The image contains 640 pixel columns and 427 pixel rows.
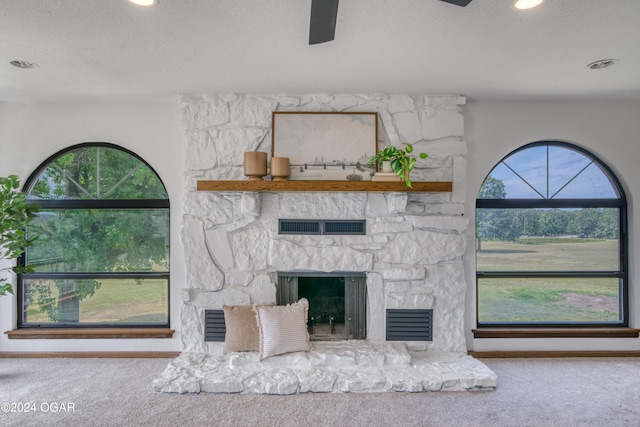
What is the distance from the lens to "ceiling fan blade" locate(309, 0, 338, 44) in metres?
1.41

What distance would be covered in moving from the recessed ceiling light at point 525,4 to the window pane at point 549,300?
7.57ft

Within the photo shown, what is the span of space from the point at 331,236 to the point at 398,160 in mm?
843

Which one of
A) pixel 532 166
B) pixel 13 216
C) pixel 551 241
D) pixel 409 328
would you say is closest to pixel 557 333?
pixel 551 241

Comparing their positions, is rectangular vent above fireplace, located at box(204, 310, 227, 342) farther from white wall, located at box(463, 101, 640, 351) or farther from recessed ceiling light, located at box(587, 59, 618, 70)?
recessed ceiling light, located at box(587, 59, 618, 70)

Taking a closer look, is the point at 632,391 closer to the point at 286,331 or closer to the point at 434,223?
the point at 434,223

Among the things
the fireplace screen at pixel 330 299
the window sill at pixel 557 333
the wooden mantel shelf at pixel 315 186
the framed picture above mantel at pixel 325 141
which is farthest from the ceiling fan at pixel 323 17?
the window sill at pixel 557 333

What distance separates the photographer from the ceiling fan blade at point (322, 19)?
1.41 metres

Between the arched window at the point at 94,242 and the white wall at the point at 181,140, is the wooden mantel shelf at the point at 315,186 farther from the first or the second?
the arched window at the point at 94,242

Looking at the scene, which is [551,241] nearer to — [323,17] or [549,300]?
[549,300]

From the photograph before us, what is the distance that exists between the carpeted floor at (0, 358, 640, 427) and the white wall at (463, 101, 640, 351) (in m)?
0.36

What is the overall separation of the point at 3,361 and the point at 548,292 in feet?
15.9

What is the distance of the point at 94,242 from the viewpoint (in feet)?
11.1

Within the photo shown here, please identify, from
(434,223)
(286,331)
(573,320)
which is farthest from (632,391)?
(286,331)

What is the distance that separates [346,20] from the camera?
195cm
